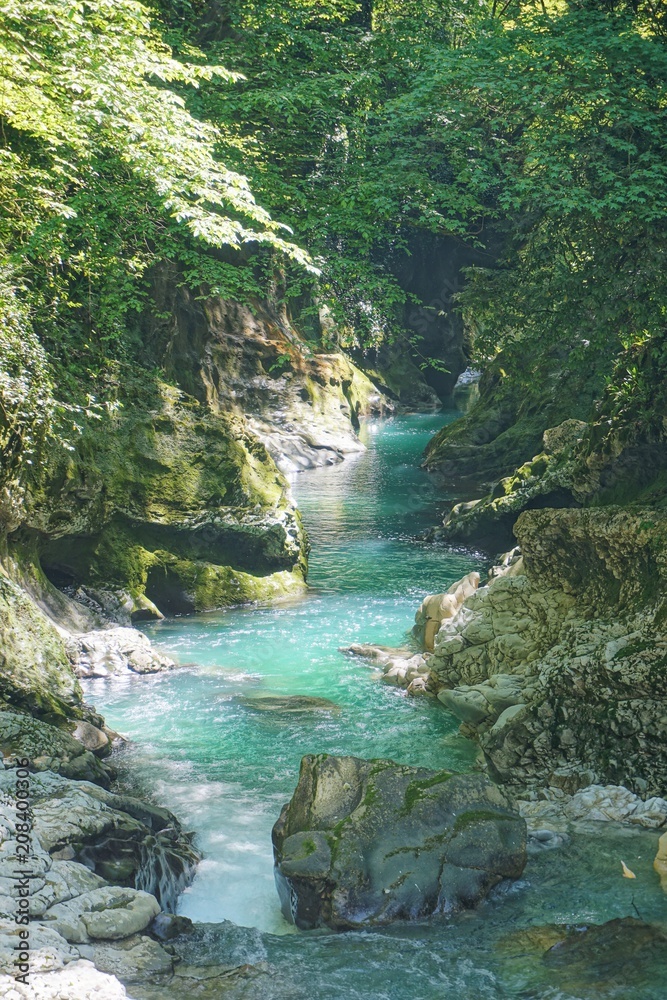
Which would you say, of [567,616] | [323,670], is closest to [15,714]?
[323,670]

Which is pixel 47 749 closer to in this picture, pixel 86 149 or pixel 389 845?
pixel 389 845

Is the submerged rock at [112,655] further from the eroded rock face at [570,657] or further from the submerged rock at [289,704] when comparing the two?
the eroded rock face at [570,657]

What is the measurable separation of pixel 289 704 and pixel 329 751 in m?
1.53

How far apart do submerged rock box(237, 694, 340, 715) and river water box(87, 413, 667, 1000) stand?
10 cm

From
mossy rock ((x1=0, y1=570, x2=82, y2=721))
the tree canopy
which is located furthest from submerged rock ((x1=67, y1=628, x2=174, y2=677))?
the tree canopy

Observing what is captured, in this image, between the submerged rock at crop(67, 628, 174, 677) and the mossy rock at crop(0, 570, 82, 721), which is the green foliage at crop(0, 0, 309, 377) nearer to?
the mossy rock at crop(0, 570, 82, 721)

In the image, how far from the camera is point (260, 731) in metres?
10.2

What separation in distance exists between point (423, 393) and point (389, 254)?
13.9 m

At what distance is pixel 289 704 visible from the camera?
1107 centimetres

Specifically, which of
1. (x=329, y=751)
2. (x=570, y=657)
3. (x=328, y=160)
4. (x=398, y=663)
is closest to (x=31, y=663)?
(x=329, y=751)

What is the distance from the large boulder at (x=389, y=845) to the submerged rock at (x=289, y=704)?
3.58 meters

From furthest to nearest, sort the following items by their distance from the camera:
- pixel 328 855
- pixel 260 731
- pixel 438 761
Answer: pixel 260 731 < pixel 438 761 < pixel 328 855

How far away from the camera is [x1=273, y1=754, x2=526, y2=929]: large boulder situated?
20.7ft

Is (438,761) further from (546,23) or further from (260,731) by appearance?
(546,23)
